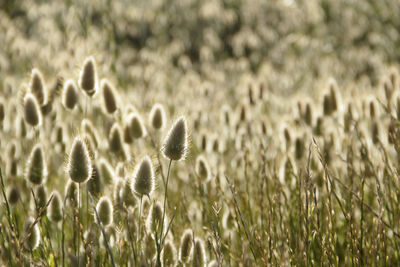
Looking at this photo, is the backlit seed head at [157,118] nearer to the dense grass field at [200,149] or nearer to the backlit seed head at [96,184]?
the dense grass field at [200,149]

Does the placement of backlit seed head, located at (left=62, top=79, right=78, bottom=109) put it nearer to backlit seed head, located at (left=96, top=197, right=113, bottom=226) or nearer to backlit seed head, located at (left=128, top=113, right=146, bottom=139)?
backlit seed head, located at (left=128, top=113, right=146, bottom=139)

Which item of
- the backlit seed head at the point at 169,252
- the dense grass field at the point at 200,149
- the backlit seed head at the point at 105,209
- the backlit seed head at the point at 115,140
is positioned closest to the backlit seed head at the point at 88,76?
the dense grass field at the point at 200,149

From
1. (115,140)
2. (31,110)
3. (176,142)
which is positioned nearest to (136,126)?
(115,140)

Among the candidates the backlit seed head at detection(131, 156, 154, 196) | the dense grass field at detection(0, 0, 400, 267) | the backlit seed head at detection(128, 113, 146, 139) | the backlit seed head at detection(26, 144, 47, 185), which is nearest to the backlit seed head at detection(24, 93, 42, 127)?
the dense grass field at detection(0, 0, 400, 267)

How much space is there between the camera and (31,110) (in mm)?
1765

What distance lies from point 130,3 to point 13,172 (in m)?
7.22

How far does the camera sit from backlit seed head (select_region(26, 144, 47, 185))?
5.08 feet

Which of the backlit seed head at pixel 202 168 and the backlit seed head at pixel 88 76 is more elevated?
the backlit seed head at pixel 88 76

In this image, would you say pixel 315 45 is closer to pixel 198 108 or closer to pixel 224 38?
pixel 224 38

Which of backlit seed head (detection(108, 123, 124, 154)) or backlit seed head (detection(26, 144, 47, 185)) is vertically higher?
backlit seed head (detection(108, 123, 124, 154))

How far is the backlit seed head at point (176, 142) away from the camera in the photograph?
1.37 meters

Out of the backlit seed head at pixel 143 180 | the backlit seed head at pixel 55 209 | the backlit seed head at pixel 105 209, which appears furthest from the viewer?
the backlit seed head at pixel 55 209

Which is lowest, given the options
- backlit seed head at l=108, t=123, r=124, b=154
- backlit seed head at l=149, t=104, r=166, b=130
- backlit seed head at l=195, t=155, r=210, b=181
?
backlit seed head at l=195, t=155, r=210, b=181

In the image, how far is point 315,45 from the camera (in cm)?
709
